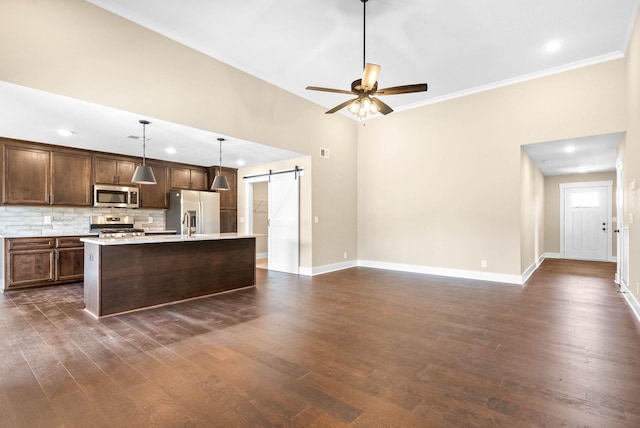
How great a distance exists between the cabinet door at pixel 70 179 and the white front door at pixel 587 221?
11.8 m

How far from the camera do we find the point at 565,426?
1.74 m

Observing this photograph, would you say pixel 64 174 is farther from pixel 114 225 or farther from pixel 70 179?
pixel 114 225

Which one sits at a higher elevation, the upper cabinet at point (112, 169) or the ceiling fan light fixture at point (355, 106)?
the ceiling fan light fixture at point (355, 106)

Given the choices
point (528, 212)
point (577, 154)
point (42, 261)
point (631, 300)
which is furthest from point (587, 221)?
point (42, 261)

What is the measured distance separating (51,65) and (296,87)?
3.44 meters

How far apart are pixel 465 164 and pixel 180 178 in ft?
20.3

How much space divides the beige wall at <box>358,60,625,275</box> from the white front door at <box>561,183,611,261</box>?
16.2 ft

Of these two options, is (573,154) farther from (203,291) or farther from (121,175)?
(121,175)

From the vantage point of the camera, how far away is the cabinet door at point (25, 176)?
4993 mm

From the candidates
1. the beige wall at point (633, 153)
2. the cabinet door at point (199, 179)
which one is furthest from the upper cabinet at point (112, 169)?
the beige wall at point (633, 153)

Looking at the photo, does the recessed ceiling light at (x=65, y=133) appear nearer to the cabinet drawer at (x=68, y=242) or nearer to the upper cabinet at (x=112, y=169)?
the upper cabinet at (x=112, y=169)

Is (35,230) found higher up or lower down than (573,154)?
lower down

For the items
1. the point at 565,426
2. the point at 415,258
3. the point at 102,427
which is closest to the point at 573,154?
the point at 415,258

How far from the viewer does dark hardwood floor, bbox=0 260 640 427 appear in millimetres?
1861
